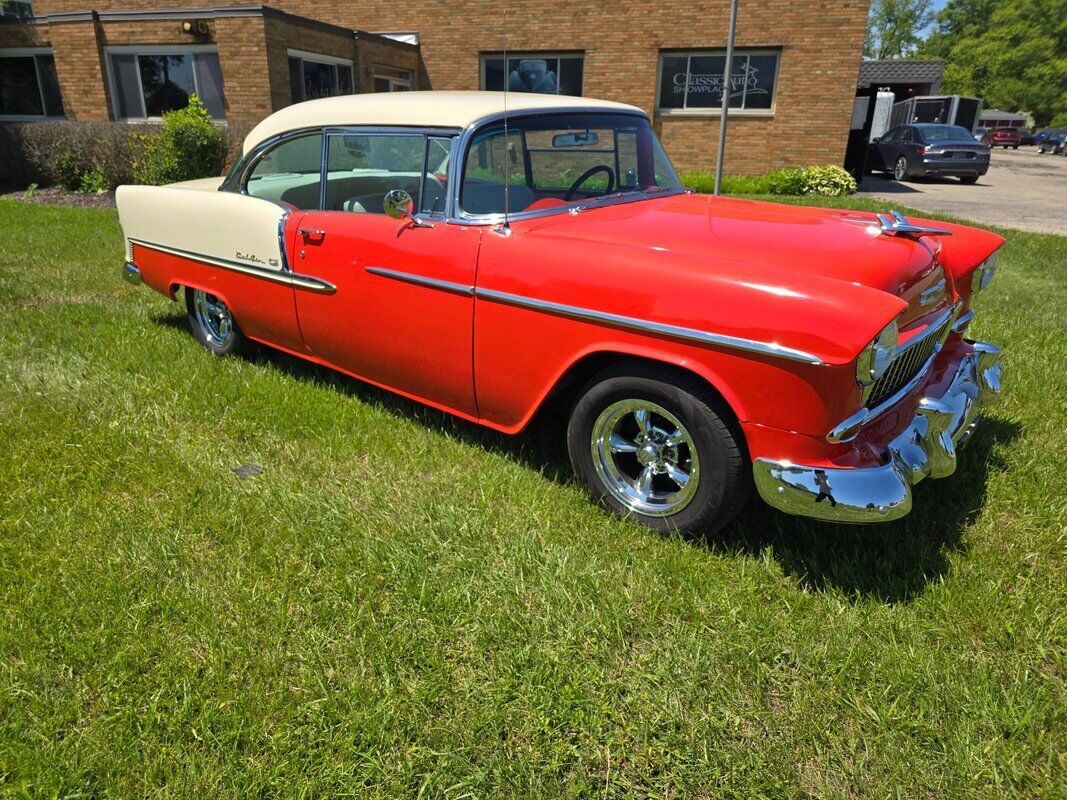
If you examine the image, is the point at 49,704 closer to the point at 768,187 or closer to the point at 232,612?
the point at 232,612

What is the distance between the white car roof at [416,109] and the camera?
3262 mm

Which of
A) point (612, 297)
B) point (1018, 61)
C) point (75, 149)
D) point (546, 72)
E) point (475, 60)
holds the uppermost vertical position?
point (1018, 61)

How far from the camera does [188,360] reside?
183 inches

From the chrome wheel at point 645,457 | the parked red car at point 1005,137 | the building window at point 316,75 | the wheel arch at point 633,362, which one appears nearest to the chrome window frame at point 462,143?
the wheel arch at point 633,362

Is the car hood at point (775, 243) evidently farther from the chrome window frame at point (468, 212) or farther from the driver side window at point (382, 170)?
the driver side window at point (382, 170)

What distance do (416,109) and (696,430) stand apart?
2.00 m

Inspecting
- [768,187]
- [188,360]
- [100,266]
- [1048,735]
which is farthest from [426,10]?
[1048,735]

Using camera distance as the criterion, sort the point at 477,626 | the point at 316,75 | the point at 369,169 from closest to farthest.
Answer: the point at 477,626, the point at 369,169, the point at 316,75

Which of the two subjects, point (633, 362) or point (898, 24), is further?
point (898, 24)

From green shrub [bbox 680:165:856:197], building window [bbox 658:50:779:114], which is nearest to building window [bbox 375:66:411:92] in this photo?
building window [bbox 658:50:779:114]

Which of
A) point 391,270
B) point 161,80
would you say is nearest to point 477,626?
point 391,270

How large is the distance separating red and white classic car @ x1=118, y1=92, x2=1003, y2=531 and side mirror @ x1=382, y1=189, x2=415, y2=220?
0.04ft

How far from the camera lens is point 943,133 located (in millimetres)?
19156

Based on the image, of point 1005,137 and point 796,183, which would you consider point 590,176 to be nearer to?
point 796,183
